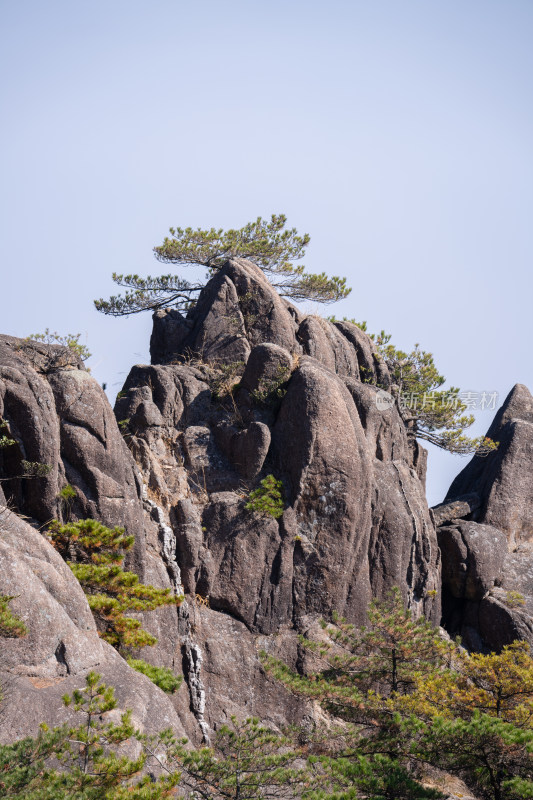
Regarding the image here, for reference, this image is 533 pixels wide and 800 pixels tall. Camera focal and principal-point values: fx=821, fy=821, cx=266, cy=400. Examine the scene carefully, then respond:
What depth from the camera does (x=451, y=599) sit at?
28141 mm

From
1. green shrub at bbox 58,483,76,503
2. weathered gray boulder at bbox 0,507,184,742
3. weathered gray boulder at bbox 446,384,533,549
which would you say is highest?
weathered gray boulder at bbox 446,384,533,549

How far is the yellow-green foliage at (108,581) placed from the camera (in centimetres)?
1700

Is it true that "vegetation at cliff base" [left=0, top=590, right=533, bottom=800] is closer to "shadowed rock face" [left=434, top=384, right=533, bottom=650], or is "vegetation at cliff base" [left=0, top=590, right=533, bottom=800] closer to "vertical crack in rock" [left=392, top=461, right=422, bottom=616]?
"vertical crack in rock" [left=392, top=461, right=422, bottom=616]

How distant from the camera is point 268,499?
23.2 meters

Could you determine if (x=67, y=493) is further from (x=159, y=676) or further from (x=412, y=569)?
(x=412, y=569)

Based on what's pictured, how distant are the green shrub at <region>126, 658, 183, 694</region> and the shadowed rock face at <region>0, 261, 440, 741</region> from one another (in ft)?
4.72

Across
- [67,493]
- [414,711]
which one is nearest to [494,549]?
[414,711]

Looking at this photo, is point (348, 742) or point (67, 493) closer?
point (348, 742)

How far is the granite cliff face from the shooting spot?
1911cm

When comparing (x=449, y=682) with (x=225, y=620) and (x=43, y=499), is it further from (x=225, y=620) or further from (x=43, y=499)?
(x=43, y=499)

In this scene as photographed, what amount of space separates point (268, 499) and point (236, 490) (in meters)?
1.14

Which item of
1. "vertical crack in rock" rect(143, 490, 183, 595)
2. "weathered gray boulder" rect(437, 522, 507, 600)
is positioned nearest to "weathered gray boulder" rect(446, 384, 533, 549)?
"weathered gray boulder" rect(437, 522, 507, 600)

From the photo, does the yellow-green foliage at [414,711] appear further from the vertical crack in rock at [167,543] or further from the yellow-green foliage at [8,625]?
the yellow-green foliage at [8,625]

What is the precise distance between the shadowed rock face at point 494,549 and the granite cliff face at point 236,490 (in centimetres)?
10
